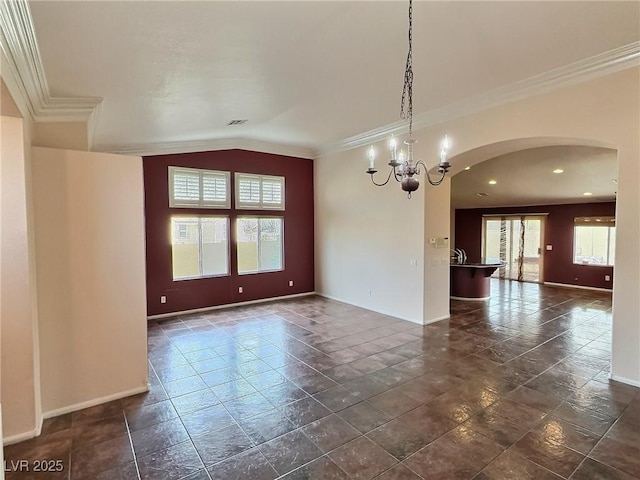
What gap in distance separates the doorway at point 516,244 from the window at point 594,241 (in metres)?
0.94

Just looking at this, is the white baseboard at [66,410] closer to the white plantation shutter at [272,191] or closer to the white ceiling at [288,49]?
the white ceiling at [288,49]

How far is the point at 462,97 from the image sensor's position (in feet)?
15.0

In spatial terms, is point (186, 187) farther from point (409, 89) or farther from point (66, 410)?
point (409, 89)

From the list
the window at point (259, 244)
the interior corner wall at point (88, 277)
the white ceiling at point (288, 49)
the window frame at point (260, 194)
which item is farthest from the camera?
the window at point (259, 244)

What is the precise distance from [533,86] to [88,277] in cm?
541

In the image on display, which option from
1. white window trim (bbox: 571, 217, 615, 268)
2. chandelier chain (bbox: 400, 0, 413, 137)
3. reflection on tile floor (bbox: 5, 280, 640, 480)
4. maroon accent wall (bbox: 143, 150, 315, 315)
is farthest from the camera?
white window trim (bbox: 571, 217, 615, 268)

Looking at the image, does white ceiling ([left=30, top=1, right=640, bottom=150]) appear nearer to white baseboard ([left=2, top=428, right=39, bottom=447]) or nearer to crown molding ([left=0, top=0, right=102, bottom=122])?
crown molding ([left=0, top=0, right=102, bottom=122])

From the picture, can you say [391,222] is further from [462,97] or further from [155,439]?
[155,439]

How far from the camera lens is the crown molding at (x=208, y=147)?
5752 mm

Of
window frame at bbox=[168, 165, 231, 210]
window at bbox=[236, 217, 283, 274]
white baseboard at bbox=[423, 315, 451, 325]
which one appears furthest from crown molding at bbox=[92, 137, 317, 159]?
white baseboard at bbox=[423, 315, 451, 325]

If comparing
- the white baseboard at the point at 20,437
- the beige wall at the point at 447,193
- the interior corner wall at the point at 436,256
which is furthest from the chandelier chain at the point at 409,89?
the white baseboard at the point at 20,437

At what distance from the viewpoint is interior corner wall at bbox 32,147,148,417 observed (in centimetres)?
306

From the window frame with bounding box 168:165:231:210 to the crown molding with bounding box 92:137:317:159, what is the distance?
392mm

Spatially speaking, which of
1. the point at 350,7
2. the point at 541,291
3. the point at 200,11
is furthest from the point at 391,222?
the point at 541,291
